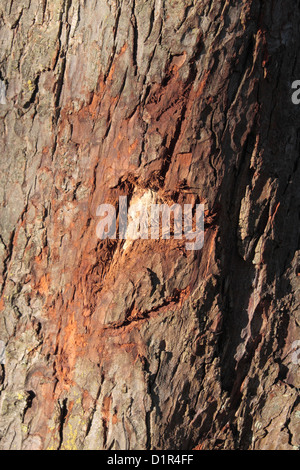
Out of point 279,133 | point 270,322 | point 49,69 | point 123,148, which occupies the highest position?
point 49,69

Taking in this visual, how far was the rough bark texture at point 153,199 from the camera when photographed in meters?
1.88

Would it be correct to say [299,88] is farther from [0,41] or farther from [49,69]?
[0,41]

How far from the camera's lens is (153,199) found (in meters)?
1.93

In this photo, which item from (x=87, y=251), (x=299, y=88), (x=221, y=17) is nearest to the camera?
(x=221, y=17)

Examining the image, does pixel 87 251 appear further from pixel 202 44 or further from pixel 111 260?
pixel 202 44

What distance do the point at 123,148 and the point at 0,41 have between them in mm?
794

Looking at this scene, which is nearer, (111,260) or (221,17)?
(221,17)

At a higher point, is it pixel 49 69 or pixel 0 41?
pixel 0 41

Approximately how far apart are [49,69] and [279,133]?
1.03 m

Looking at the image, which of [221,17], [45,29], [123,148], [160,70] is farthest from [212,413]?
[45,29]

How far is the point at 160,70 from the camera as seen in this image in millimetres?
1859

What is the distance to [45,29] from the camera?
2035 millimetres

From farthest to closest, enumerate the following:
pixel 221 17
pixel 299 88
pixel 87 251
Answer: pixel 299 88, pixel 87 251, pixel 221 17

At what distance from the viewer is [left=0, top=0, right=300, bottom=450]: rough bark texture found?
1.88 m
